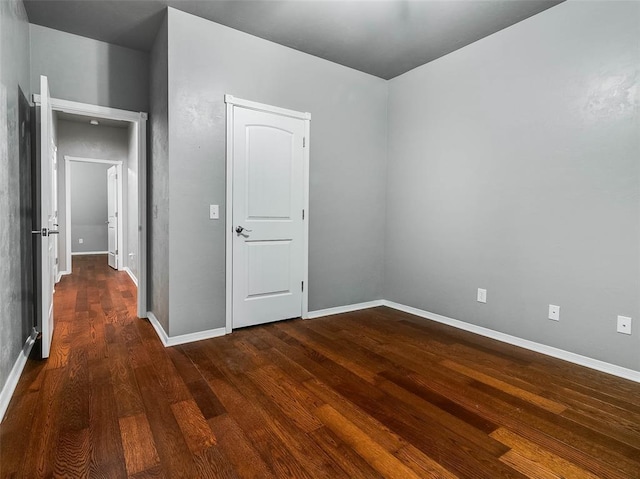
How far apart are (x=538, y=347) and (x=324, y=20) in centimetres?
318

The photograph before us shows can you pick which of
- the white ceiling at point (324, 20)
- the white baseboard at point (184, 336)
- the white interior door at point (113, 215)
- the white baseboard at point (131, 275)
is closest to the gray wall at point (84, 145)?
the white interior door at point (113, 215)

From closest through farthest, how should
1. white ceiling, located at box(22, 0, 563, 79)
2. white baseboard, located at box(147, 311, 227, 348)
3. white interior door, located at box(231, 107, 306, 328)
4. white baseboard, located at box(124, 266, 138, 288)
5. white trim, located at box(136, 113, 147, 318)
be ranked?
white ceiling, located at box(22, 0, 563, 79)
white baseboard, located at box(147, 311, 227, 348)
white interior door, located at box(231, 107, 306, 328)
white trim, located at box(136, 113, 147, 318)
white baseboard, located at box(124, 266, 138, 288)

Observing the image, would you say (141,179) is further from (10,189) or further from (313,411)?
(313,411)

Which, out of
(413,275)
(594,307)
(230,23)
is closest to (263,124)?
(230,23)

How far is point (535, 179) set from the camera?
2771 mm

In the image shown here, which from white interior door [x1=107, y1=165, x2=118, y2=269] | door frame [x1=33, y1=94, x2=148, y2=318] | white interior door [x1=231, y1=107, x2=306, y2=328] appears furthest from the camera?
white interior door [x1=107, y1=165, x2=118, y2=269]

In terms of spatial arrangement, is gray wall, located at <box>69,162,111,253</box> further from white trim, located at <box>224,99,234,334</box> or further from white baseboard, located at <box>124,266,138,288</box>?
white trim, located at <box>224,99,234,334</box>

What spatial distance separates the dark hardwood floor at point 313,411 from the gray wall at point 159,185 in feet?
1.52

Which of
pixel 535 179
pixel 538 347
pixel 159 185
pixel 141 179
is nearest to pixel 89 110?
pixel 141 179

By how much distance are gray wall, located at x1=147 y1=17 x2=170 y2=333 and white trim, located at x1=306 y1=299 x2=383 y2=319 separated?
1.43 m

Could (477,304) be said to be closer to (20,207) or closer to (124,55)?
(20,207)

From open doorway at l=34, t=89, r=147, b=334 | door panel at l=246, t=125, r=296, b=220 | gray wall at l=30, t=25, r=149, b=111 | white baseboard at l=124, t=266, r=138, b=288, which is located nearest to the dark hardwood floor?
door panel at l=246, t=125, r=296, b=220

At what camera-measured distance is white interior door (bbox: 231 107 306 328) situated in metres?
3.12

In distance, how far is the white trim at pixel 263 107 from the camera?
3.01 metres
